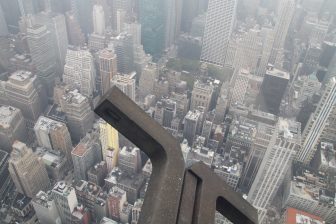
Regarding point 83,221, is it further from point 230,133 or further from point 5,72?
point 5,72

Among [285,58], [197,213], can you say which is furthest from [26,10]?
[197,213]

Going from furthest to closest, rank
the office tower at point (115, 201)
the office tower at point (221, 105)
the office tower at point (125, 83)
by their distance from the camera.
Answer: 1. the office tower at point (221, 105)
2. the office tower at point (125, 83)
3. the office tower at point (115, 201)

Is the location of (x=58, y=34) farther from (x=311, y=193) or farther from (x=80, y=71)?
(x=311, y=193)

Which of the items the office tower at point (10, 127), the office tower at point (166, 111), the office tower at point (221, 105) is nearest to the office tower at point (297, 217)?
the office tower at point (221, 105)

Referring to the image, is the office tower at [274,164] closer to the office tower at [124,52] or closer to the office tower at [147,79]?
the office tower at [147,79]

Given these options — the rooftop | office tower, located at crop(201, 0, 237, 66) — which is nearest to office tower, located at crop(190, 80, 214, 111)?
office tower, located at crop(201, 0, 237, 66)
